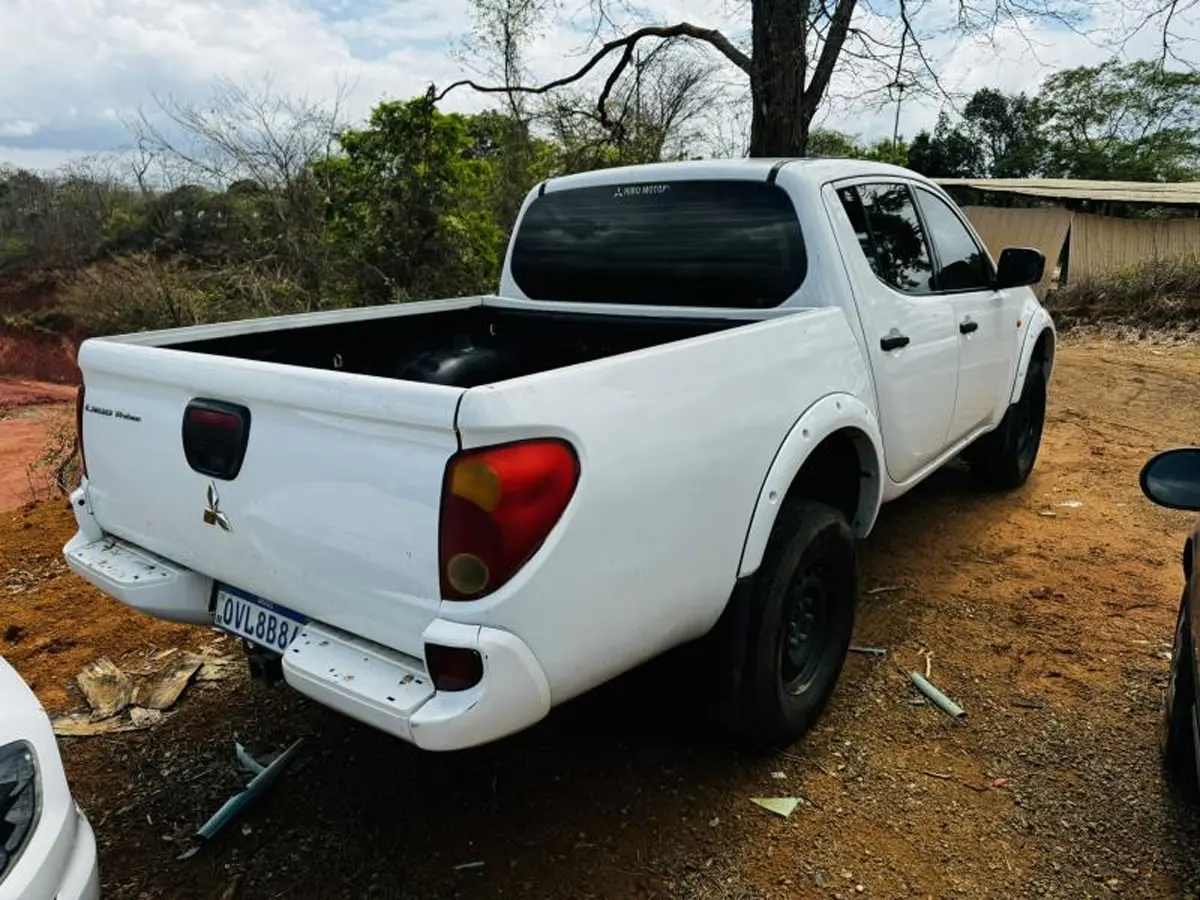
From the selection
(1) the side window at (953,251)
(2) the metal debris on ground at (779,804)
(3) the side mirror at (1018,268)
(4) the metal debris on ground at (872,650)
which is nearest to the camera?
(2) the metal debris on ground at (779,804)

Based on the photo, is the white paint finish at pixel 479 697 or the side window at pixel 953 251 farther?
the side window at pixel 953 251

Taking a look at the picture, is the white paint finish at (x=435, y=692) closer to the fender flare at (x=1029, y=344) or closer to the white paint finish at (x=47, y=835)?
the white paint finish at (x=47, y=835)

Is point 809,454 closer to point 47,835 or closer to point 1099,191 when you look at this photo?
point 47,835

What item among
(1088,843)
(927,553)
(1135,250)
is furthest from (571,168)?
(1135,250)

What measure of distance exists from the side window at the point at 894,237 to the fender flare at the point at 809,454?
786mm

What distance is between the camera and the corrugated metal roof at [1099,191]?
1994 cm

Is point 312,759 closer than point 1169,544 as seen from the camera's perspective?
Yes

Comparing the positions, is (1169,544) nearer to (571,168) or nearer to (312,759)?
(312,759)

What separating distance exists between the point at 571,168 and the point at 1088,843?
1194cm

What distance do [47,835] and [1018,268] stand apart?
4.63 metres

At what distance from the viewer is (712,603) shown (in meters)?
→ 2.41

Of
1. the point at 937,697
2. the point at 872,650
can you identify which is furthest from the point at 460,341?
the point at 937,697

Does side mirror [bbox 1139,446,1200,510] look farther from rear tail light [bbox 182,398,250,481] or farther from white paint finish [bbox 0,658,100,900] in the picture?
white paint finish [bbox 0,658,100,900]

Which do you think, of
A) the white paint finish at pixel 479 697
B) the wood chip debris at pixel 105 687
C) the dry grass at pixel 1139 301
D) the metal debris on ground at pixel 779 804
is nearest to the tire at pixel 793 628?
the metal debris on ground at pixel 779 804
